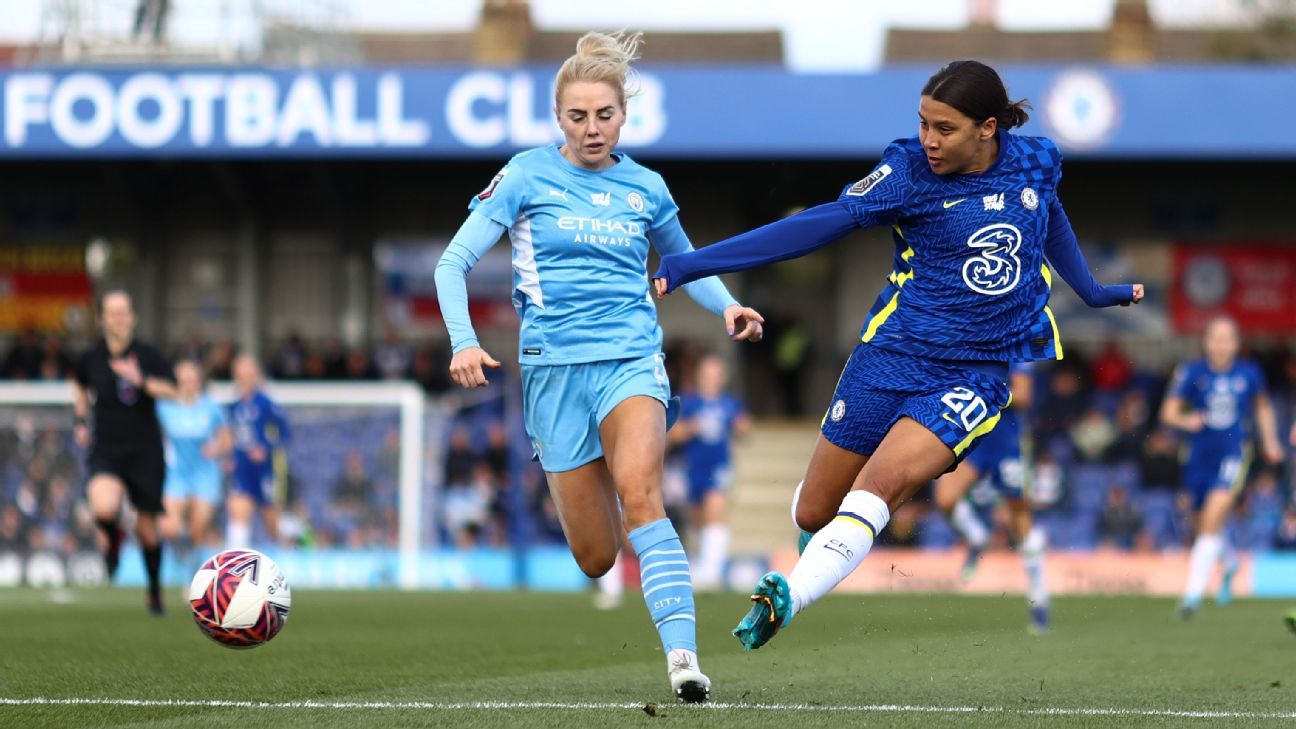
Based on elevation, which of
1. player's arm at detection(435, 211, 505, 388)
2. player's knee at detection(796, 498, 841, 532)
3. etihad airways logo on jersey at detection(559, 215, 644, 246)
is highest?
etihad airways logo on jersey at detection(559, 215, 644, 246)

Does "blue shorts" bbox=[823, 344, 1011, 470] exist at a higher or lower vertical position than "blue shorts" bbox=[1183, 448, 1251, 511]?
higher

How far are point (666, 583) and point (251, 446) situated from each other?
11295mm

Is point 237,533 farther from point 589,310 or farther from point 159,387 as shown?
point 589,310

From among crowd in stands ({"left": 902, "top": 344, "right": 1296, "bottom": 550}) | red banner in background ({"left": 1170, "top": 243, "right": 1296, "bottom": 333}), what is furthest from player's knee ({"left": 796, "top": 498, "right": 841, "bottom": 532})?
Answer: red banner in background ({"left": 1170, "top": 243, "right": 1296, "bottom": 333})

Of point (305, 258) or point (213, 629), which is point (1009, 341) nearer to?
point (213, 629)

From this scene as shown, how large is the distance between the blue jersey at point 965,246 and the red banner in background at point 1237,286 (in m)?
17.5

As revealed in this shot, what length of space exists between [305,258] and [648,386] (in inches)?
722

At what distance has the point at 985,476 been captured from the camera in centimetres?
1220

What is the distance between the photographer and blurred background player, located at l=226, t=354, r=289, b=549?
16625 millimetres

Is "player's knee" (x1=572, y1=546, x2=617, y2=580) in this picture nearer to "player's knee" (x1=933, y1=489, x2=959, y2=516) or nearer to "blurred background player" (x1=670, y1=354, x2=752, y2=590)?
"player's knee" (x1=933, y1=489, x2=959, y2=516)

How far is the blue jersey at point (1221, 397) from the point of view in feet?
44.4

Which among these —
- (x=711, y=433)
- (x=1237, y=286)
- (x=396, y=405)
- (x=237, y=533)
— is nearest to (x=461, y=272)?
(x=711, y=433)

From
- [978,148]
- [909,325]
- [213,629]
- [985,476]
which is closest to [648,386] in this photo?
[909,325]

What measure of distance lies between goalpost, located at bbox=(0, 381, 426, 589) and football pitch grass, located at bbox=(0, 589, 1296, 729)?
6.69m
